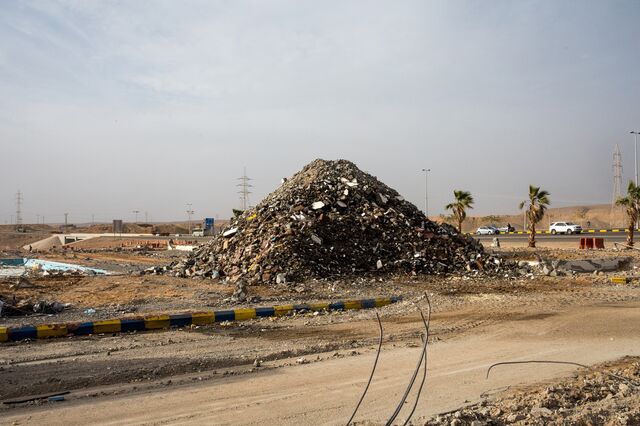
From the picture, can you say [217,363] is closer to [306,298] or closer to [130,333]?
[130,333]

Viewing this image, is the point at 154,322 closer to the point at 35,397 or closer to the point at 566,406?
the point at 35,397

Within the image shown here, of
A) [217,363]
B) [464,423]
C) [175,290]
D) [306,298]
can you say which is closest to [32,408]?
[217,363]

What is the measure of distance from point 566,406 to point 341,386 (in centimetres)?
225

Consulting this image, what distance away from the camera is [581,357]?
24.7 ft

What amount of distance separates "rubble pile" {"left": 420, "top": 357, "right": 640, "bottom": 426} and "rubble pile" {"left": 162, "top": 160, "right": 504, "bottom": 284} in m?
11.4

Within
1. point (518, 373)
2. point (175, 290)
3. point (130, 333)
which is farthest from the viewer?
point (175, 290)

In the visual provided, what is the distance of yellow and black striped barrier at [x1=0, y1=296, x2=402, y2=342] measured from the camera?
9531mm

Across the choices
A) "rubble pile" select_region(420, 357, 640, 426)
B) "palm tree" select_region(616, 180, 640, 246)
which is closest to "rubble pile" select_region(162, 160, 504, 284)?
"rubble pile" select_region(420, 357, 640, 426)

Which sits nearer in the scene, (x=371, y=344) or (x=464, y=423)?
(x=464, y=423)

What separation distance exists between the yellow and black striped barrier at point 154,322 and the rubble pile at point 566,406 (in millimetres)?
6766

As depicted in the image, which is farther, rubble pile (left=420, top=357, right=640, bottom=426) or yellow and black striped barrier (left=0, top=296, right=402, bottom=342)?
yellow and black striped barrier (left=0, top=296, right=402, bottom=342)

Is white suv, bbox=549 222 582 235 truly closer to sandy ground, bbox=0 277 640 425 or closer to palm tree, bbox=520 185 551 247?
palm tree, bbox=520 185 551 247

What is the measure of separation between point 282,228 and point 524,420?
14.5 meters

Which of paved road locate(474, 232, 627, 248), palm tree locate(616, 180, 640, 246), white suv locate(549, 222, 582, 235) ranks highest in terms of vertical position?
palm tree locate(616, 180, 640, 246)
